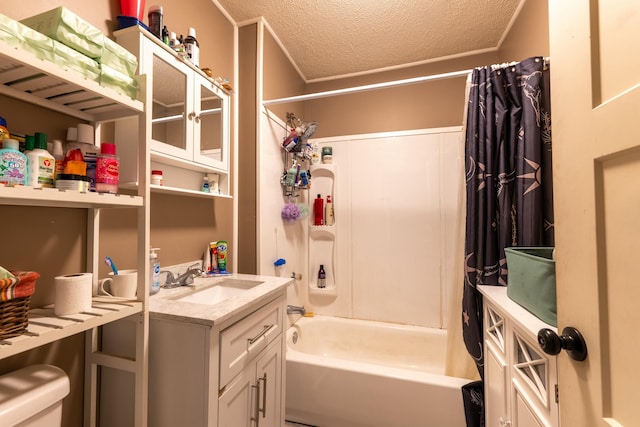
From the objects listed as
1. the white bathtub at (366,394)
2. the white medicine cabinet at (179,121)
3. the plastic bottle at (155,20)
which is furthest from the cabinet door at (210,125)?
the white bathtub at (366,394)

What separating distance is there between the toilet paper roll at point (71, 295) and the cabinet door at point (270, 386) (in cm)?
70

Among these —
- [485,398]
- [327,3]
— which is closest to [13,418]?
[485,398]

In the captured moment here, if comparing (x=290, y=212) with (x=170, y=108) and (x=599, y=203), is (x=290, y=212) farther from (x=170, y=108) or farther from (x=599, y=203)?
(x=599, y=203)

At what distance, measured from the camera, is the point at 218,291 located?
4.80 ft

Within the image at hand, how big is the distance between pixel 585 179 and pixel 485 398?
1268mm

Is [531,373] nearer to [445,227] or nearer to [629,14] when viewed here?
[629,14]

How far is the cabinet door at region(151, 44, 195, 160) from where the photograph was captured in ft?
3.88

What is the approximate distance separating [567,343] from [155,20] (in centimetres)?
174

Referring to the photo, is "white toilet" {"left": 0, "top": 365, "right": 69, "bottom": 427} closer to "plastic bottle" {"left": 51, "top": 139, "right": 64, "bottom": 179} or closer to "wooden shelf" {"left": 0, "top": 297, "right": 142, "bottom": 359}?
"wooden shelf" {"left": 0, "top": 297, "right": 142, "bottom": 359}

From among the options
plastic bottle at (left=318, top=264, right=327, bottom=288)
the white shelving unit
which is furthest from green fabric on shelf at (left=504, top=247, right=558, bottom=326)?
plastic bottle at (left=318, top=264, right=327, bottom=288)

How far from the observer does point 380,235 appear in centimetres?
244

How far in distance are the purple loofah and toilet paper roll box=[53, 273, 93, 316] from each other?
152 centimetres

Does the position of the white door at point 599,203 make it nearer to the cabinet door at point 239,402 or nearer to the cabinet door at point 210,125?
the cabinet door at point 239,402

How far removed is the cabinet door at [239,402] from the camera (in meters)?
0.97
